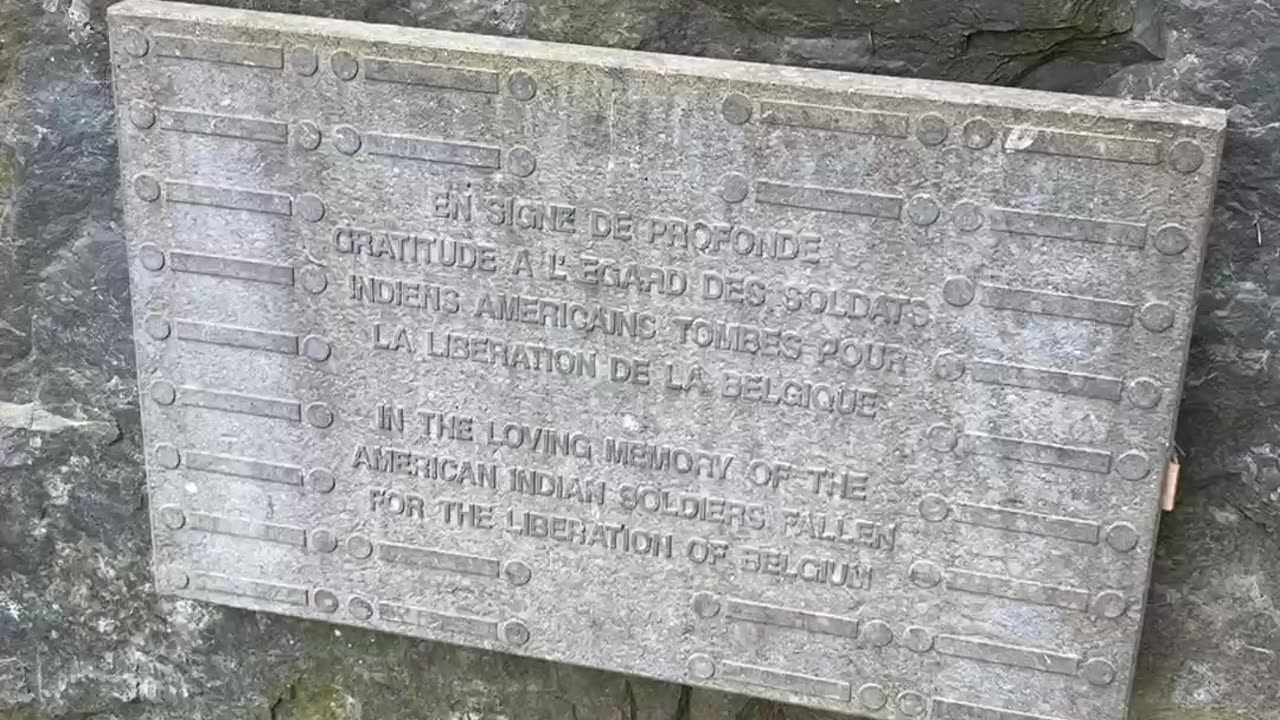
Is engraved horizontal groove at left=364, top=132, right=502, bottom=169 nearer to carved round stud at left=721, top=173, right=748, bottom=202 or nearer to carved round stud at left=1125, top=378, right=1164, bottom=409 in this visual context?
carved round stud at left=721, top=173, right=748, bottom=202

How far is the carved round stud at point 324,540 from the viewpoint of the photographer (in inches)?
80.0

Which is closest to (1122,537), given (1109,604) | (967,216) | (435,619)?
(1109,604)

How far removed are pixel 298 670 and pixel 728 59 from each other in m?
1.08

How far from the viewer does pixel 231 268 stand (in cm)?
191

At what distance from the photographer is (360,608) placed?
206 centimetres

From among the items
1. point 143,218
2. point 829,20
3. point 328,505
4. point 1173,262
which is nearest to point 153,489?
point 328,505

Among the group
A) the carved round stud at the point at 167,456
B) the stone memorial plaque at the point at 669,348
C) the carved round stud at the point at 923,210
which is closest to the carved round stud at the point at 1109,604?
the stone memorial plaque at the point at 669,348

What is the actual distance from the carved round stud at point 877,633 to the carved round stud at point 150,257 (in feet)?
3.27

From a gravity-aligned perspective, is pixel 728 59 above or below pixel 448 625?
above

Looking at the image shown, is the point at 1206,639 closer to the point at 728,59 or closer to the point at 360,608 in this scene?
the point at 728,59

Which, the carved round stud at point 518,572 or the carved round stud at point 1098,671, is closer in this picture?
the carved round stud at point 1098,671

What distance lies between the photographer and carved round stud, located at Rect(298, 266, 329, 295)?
1.90 meters

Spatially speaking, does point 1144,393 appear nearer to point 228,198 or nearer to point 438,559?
point 438,559

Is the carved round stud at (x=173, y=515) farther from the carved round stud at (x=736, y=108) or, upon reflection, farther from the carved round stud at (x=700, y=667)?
the carved round stud at (x=736, y=108)
